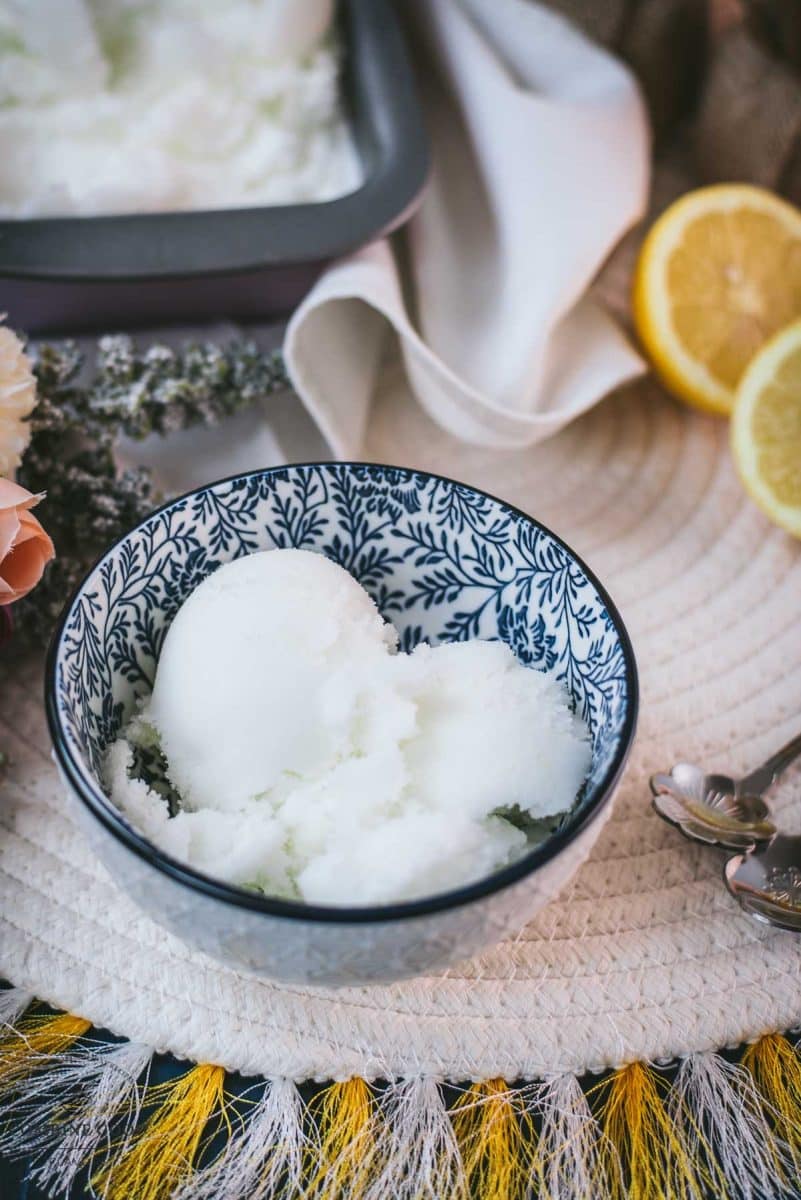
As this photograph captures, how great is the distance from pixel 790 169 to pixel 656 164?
0.20m

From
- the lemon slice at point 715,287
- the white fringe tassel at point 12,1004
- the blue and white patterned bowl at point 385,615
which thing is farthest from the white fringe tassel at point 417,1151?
the lemon slice at point 715,287

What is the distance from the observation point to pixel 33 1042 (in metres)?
0.63

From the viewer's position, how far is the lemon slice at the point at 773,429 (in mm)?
978

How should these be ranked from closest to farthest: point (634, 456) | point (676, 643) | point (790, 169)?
1. point (676, 643)
2. point (634, 456)
3. point (790, 169)

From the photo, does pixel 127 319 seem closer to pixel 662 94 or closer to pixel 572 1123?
pixel 572 1123

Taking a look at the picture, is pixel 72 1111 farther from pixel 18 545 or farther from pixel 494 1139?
pixel 18 545

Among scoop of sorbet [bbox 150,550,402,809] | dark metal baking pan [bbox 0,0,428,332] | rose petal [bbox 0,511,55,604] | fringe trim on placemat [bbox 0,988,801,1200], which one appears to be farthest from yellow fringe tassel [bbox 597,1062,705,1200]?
dark metal baking pan [bbox 0,0,428,332]

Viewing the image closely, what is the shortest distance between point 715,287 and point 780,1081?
2.61 feet

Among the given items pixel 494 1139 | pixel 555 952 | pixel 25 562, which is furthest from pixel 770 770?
pixel 25 562

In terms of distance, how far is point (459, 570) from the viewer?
0.77 m

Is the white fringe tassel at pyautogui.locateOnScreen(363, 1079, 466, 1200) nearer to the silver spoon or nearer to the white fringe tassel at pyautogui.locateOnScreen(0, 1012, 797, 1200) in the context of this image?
the white fringe tassel at pyautogui.locateOnScreen(0, 1012, 797, 1200)

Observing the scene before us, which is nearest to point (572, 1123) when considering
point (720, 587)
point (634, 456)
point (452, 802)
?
point (452, 802)

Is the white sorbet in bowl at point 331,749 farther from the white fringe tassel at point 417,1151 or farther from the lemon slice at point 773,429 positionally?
the lemon slice at point 773,429

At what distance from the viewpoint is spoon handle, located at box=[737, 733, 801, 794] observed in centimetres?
77
